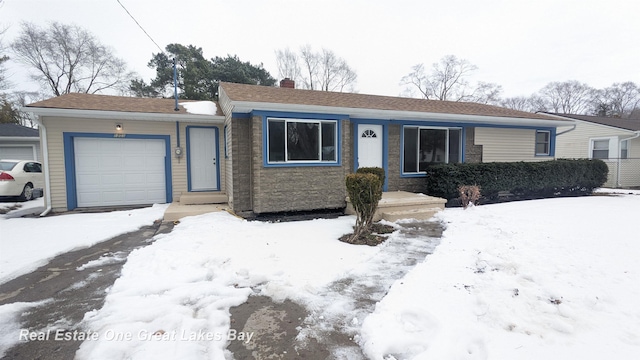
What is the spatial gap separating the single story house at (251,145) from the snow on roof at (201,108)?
0.29ft

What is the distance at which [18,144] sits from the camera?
14977mm

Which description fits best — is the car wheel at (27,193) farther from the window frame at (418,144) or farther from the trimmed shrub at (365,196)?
the window frame at (418,144)

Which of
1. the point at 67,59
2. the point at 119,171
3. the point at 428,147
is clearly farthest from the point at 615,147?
the point at 67,59

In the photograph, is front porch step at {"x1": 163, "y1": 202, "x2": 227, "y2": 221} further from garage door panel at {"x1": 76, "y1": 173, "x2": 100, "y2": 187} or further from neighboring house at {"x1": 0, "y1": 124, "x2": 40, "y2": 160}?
neighboring house at {"x1": 0, "y1": 124, "x2": 40, "y2": 160}

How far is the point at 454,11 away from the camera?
12.0 m

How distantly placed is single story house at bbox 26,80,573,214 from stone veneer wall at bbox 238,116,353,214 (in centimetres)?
2

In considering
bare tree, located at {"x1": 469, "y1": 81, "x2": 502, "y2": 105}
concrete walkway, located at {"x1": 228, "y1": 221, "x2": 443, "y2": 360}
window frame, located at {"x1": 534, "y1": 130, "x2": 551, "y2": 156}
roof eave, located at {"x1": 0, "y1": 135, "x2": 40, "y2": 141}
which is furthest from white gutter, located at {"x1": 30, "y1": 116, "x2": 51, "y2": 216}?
bare tree, located at {"x1": 469, "y1": 81, "x2": 502, "y2": 105}

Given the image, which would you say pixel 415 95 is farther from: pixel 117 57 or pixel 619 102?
pixel 117 57

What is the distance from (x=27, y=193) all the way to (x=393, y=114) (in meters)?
12.8

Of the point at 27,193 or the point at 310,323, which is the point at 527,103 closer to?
the point at 310,323

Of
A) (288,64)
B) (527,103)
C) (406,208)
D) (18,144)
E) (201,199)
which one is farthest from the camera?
(527,103)

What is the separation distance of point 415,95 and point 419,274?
34869 mm

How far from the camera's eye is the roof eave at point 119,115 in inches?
294

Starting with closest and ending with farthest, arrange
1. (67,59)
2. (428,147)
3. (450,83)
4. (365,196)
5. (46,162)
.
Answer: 1. (365,196)
2. (46,162)
3. (428,147)
4. (67,59)
5. (450,83)
